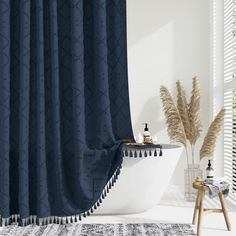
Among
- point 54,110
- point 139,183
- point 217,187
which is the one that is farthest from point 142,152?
point 54,110

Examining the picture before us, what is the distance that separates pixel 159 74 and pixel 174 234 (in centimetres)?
179

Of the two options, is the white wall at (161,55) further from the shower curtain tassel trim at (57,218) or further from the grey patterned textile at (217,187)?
the grey patterned textile at (217,187)

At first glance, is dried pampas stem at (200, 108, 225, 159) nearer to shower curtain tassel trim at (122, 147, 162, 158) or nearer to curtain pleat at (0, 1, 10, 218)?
shower curtain tassel trim at (122, 147, 162, 158)

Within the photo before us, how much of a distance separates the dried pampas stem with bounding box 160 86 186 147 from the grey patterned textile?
0.94 metres

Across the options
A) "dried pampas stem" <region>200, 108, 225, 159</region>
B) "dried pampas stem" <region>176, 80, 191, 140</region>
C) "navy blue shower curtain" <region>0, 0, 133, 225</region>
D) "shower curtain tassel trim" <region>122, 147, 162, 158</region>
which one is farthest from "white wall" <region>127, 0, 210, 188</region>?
"shower curtain tassel trim" <region>122, 147, 162, 158</region>

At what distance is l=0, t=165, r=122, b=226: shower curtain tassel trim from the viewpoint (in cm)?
292

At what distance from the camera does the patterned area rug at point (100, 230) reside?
271 cm

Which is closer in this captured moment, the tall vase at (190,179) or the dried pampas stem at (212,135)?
the dried pampas stem at (212,135)

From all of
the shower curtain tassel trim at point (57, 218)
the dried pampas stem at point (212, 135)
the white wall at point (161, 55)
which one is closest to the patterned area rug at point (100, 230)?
the shower curtain tassel trim at point (57, 218)

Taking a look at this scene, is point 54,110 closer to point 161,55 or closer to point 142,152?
point 142,152

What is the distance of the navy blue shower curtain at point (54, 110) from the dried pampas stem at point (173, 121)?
1.86 feet

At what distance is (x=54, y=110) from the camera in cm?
298

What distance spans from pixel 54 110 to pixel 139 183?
0.83m

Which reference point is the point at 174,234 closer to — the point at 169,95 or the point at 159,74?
the point at 169,95
